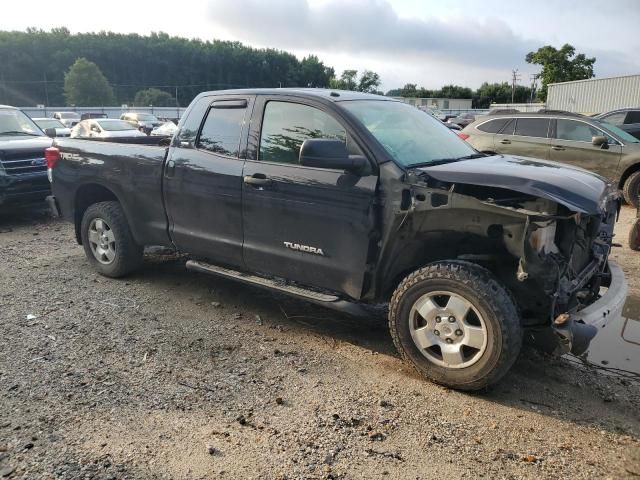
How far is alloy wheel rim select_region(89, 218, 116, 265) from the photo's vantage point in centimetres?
573

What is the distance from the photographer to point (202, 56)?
114 metres

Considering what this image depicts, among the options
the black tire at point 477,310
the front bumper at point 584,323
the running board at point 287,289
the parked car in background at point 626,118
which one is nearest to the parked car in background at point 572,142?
the parked car in background at point 626,118

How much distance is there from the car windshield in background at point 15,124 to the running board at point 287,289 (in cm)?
664

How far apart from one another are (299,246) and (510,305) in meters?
1.61

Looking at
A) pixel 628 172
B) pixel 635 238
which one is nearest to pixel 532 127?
pixel 628 172

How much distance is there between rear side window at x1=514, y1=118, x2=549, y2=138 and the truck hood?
6992 millimetres

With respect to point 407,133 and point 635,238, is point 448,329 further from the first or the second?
point 635,238

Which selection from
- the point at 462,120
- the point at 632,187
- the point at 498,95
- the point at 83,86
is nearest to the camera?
the point at 632,187

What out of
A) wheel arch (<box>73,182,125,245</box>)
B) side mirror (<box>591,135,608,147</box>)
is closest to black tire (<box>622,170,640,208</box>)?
side mirror (<box>591,135,608,147</box>)

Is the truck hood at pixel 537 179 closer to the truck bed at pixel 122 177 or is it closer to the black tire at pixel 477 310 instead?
the black tire at pixel 477 310

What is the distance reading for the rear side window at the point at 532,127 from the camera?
416 inches

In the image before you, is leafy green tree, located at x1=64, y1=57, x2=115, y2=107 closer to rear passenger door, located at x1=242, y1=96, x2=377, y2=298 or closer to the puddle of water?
rear passenger door, located at x1=242, y1=96, x2=377, y2=298

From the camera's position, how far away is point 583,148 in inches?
404

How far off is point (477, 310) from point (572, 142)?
27.1ft
